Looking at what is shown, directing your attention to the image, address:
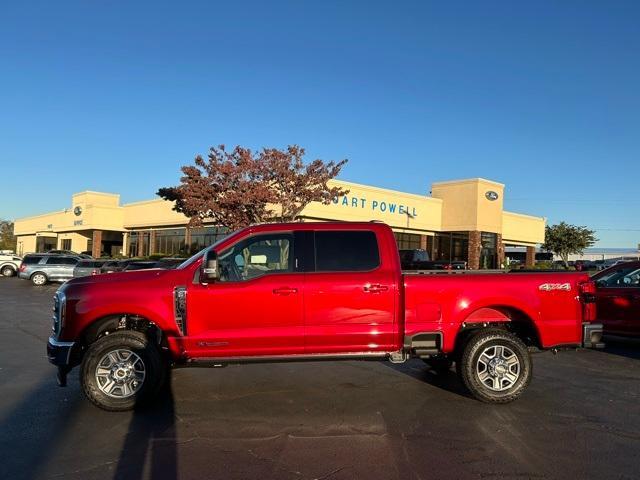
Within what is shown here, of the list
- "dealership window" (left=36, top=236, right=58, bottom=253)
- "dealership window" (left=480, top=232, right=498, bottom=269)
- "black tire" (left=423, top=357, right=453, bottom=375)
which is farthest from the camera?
"dealership window" (left=36, top=236, right=58, bottom=253)

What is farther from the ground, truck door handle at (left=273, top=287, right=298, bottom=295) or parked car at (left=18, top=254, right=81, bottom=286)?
truck door handle at (left=273, top=287, right=298, bottom=295)

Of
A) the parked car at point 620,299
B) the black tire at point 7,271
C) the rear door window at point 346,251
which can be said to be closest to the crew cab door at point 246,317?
the rear door window at point 346,251

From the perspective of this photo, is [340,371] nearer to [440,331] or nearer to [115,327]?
[440,331]

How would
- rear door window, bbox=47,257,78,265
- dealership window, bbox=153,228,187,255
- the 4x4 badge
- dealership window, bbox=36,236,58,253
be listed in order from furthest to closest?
1. dealership window, bbox=36,236,58,253
2. dealership window, bbox=153,228,187,255
3. rear door window, bbox=47,257,78,265
4. the 4x4 badge

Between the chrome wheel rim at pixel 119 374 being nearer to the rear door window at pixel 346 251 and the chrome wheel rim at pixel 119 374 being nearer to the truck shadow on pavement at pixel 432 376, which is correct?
the rear door window at pixel 346 251

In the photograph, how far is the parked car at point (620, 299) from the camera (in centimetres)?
1001

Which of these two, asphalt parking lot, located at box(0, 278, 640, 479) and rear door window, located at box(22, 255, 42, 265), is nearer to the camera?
asphalt parking lot, located at box(0, 278, 640, 479)

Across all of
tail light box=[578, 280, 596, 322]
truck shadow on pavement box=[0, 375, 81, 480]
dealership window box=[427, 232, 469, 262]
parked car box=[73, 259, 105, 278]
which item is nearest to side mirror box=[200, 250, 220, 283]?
truck shadow on pavement box=[0, 375, 81, 480]

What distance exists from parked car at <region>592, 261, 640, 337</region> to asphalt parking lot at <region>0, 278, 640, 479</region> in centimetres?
203

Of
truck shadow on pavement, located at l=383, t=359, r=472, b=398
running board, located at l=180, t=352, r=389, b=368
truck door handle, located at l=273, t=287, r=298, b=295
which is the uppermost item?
truck door handle, located at l=273, t=287, r=298, b=295

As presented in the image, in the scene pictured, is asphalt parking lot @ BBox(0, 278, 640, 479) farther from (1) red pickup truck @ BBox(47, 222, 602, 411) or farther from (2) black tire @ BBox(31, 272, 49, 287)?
(2) black tire @ BBox(31, 272, 49, 287)

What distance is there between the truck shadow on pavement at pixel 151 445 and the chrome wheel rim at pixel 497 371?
3.49 meters

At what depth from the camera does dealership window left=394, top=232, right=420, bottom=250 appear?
136 feet

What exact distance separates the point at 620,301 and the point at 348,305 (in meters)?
6.36
